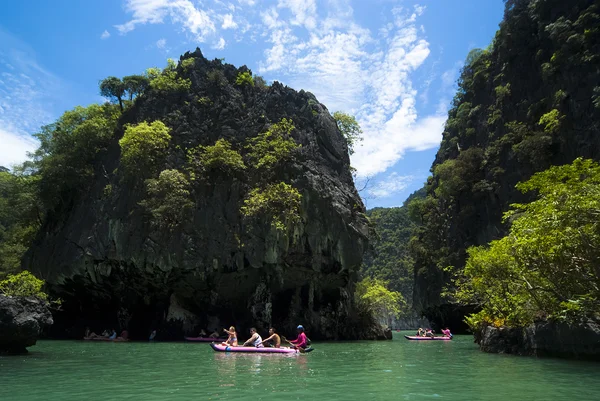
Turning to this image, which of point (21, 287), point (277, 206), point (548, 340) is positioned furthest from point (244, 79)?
point (548, 340)

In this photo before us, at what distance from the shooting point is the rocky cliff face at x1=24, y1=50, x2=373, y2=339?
81.4 ft

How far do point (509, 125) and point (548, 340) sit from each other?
860 inches

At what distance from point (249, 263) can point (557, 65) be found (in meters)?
22.8

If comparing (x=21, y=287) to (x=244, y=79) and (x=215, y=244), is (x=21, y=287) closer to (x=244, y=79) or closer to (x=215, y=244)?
(x=215, y=244)

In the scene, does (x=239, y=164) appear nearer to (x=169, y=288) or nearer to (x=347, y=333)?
(x=169, y=288)

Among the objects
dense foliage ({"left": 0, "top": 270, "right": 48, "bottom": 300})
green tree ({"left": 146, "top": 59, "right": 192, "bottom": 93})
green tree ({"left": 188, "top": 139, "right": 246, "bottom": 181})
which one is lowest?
dense foliage ({"left": 0, "top": 270, "right": 48, "bottom": 300})

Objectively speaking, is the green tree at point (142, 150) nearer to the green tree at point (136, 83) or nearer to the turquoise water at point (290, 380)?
the green tree at point (136, 83)

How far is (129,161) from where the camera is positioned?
2612cm

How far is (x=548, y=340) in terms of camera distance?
1291 cm

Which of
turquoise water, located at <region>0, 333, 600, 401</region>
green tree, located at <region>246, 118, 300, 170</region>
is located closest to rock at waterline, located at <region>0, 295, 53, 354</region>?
turquoise water, located at <region>0, 333, 600, 401</region>

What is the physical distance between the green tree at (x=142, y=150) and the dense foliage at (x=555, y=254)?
19783mm

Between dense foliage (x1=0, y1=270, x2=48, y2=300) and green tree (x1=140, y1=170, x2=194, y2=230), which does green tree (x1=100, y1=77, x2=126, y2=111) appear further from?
dense foliage (x1=0, y1=270, x2=48, y2=300)

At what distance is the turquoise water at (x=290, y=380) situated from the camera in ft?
22.4

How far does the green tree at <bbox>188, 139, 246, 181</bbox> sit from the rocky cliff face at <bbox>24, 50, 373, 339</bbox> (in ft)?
2.35
